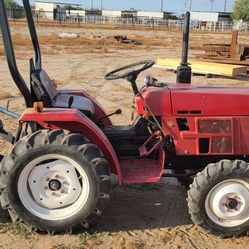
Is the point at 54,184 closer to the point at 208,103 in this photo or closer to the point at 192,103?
the point at 192,103

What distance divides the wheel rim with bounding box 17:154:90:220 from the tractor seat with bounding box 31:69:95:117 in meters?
0.61

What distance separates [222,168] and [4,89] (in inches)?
306

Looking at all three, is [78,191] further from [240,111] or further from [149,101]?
[240,111]

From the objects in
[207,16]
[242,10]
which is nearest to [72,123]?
[242,10]

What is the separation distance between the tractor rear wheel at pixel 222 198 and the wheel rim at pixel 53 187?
0.96m

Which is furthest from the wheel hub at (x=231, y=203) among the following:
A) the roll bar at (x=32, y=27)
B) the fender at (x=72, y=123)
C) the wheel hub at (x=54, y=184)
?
the roll bar at (x=32, y=27)

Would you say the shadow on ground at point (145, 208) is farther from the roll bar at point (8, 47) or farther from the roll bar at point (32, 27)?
the roll bar at point (32, 27)

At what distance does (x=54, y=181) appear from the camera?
13.1 feet

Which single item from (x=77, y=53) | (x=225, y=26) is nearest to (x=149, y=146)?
(x=77, y=53)

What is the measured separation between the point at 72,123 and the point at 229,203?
1.52 m

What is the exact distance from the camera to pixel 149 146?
4.47 meters

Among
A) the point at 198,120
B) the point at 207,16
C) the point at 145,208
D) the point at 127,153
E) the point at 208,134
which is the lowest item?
the point at 207,16

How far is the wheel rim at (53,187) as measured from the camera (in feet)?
12.9

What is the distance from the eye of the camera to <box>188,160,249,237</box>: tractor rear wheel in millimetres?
3975
